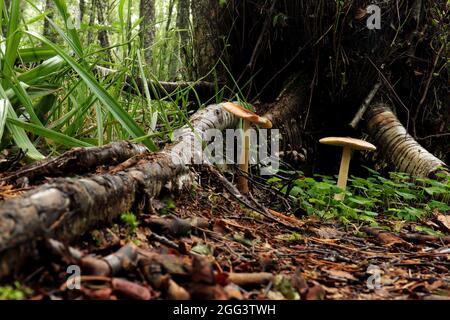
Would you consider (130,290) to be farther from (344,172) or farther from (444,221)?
(344,172)

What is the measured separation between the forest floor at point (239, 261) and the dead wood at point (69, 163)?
0.39 ft

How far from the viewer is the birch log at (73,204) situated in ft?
2.48

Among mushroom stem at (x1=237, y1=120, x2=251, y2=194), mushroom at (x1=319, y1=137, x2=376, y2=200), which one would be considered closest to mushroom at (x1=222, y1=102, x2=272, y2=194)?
mushroom stem at (x1=237, y1=120, x2=251, y2=194)

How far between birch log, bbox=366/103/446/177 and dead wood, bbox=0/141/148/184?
233cm

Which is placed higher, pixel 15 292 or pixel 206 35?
pixel 206 35

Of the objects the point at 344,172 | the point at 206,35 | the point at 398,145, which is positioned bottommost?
the point at 344,172

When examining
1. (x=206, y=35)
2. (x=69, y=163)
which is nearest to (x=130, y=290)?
(x=69, y=163)

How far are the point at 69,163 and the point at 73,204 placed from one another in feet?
1.47

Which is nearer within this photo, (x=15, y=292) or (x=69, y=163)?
(x=15, y=292)

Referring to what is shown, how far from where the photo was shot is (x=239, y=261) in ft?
3.92

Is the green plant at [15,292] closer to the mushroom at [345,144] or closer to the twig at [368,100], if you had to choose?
the mushroom at [345,144]

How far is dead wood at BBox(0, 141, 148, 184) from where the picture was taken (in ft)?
4.28

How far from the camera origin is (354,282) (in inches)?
46.8

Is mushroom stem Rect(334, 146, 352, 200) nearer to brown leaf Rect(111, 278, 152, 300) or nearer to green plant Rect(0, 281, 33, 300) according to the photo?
brown leaf Rect(111, 278, 152, 300)
